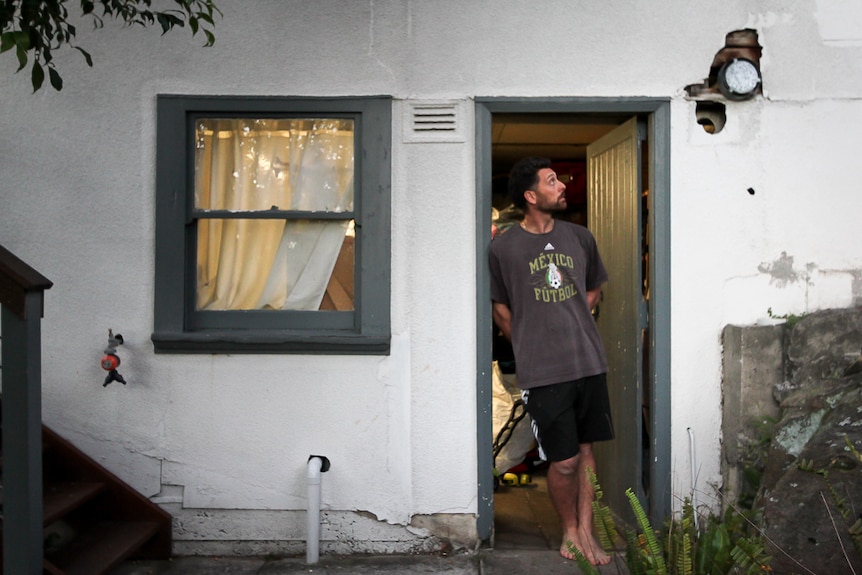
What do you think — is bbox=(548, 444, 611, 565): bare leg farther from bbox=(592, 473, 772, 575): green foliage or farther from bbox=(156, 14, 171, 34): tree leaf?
bbox=(156, 14, 171, 34): tree leaf

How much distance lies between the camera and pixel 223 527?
4840 mm

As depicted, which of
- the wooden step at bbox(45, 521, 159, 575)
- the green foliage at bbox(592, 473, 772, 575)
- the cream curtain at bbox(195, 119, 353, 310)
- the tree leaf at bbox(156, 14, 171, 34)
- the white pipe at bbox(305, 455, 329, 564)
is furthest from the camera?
the cream curtain at bbox(195, 119, 353, 310)

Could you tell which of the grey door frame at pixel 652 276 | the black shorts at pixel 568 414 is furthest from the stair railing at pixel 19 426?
the black shorts at pixel 568 414

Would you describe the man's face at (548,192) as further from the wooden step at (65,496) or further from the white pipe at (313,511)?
the wooden step at (65,496)

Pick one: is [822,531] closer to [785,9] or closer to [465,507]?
[465,507]

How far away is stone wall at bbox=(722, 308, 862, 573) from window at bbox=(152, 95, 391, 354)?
201 centimetres

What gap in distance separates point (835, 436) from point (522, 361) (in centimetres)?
155

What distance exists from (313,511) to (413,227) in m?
1.66

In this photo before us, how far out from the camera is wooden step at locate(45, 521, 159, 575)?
4094mm

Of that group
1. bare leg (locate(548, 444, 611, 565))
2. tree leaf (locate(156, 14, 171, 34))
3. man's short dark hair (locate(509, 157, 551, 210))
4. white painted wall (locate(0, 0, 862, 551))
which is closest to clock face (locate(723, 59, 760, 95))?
white painted wall (locate(0, 0, 862, 551))

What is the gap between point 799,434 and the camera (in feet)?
13.8

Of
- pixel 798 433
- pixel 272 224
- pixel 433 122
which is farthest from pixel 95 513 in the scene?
pixel 798 433

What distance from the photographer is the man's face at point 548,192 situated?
15.2ft

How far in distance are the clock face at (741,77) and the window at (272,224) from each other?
1.90 meters
